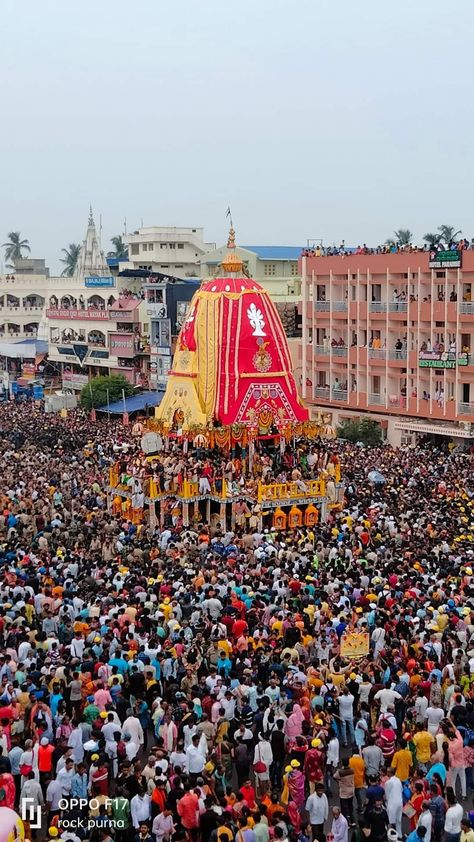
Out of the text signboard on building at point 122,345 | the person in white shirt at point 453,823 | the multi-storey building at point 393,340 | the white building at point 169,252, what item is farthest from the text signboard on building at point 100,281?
the person in white shirt at point 453,823

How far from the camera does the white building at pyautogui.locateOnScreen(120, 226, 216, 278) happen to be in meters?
72.2

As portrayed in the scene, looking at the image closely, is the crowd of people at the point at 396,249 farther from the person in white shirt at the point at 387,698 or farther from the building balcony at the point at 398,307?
the person in white shirt at the point at 387,698

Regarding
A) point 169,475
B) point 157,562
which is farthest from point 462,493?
point 157,562

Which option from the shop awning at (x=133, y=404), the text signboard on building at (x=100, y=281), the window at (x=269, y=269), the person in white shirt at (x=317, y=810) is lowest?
the person in white shirt at (x=317, y=810)

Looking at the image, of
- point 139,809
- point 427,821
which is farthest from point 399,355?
point 139,809

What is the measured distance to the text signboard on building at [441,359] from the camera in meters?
38.8

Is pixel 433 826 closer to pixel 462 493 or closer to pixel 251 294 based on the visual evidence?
pixel 462 493

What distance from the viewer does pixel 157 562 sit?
816 inches

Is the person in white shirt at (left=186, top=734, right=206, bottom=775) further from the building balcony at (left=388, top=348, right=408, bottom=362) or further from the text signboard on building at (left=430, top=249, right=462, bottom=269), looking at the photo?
the building balcony at (left=388, top=348, right=408, bottom=362)

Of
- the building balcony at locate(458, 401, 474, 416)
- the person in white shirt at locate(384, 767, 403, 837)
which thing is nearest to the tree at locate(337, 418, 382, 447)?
the building balcony at locate(458, 401, 474, 416)

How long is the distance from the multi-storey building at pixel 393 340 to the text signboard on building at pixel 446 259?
37 millimetres

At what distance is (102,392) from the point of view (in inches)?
2023

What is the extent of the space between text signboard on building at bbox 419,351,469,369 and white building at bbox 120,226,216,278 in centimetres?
3392

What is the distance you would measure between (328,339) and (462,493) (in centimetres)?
1943
